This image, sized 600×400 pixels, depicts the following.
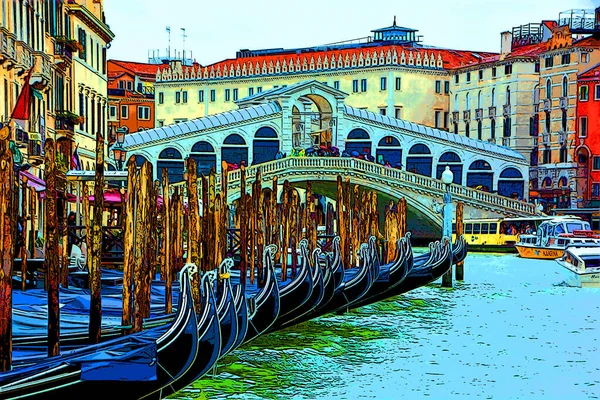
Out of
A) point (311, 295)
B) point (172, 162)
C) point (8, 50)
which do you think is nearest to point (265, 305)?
point (311, 295)

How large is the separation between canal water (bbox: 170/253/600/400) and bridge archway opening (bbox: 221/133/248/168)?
16.4m

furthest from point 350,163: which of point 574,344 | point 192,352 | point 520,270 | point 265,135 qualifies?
point 192,352

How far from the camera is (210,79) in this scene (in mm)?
41406

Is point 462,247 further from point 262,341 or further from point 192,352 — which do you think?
point 192,352

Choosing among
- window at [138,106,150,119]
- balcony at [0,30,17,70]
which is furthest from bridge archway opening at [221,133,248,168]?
balcony at [0,30,17,70]

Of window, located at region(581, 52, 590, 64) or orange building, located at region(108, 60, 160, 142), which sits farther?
orange building, located at region(108, 60, 160, 142)

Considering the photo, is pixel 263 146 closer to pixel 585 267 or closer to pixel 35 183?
pixel 585 267

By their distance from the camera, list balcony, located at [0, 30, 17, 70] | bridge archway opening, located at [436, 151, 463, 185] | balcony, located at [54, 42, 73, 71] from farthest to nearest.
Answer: bridge archway opening, located at [436, 151, 463, 185]
balcony, located at [54, 42, 73, 71]
balcony, located at [0, 30, 17, 70]

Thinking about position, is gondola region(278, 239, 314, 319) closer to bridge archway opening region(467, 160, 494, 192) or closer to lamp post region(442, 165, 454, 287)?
lamp post region(442, 165, 454, 287)

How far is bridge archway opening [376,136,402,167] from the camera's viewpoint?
33.4 m

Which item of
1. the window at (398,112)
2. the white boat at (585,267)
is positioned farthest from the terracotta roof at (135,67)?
the white boat at (585,267)

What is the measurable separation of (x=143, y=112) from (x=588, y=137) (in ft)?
54.4

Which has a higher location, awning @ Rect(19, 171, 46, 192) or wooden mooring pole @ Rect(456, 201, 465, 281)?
awning @ Rect(19, 171, 46, 192)

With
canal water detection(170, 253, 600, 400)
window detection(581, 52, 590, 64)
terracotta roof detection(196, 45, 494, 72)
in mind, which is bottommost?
canal water detection(170, 253, 600, 400)
